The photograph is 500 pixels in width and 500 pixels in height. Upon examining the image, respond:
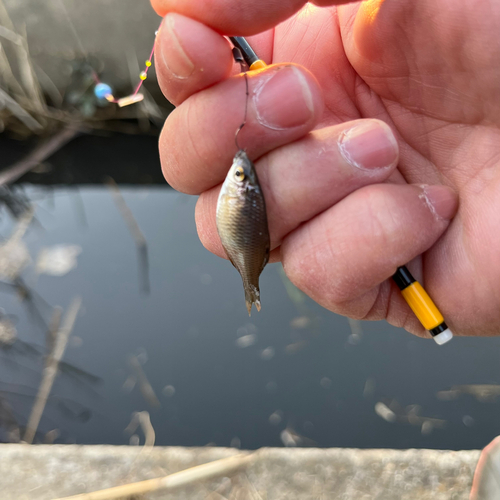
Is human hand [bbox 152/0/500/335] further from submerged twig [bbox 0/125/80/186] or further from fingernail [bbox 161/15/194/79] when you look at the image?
submerged twig [bbox 0/125/80/186]

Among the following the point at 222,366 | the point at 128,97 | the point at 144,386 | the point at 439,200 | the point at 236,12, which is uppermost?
the point at 236,12

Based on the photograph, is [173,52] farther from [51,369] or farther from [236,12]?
[51,369]

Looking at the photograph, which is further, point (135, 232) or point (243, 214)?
point (135, 232)

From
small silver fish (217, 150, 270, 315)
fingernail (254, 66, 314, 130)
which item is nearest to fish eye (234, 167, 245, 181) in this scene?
small silver fish (217, 150, 270, 315)

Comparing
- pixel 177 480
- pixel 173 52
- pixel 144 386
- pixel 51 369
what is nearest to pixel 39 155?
pixel 51 369

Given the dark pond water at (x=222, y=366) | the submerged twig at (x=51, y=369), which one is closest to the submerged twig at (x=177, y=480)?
the dark pond water at (x=222, y=366)

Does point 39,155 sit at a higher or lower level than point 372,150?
higher

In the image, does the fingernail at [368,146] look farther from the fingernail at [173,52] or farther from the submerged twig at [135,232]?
the submerged twig at [135,232]

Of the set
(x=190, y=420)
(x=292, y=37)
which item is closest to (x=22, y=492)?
(x=190, y=420)
